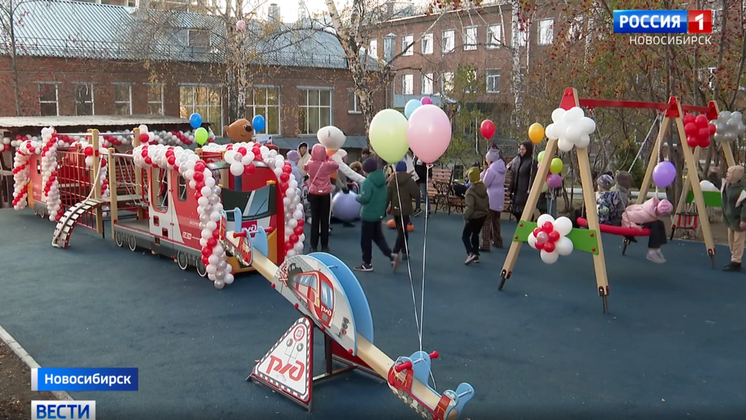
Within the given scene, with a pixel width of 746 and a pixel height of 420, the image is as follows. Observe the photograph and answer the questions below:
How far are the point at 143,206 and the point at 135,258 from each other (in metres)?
1.77

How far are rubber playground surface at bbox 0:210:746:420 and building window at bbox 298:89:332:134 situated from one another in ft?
72.3

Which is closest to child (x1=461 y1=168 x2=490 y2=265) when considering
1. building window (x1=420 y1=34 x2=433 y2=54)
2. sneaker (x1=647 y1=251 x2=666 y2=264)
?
sneaker (x1=647 y1=251 x2=666 y2=264)

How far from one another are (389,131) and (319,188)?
163 inches

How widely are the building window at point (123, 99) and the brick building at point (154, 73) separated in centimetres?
4

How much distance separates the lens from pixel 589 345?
259 inches

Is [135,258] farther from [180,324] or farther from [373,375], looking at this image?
[373,375]

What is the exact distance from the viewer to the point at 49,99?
25.8m

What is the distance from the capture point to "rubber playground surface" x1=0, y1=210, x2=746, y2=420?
17.2ft

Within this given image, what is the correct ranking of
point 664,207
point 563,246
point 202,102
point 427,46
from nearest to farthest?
point 563,246
point 664,207
point 202,102
point 427,46

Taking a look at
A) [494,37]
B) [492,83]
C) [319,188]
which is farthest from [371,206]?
[492,83]

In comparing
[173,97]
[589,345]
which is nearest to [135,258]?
[589,345]

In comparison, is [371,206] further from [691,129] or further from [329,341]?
[691,129]

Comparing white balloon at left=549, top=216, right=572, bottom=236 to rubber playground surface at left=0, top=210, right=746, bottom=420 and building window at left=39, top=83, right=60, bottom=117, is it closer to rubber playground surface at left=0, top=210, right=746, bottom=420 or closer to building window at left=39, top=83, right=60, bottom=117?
rubber playground surface at left=0, top=210, right=746, bottom=420

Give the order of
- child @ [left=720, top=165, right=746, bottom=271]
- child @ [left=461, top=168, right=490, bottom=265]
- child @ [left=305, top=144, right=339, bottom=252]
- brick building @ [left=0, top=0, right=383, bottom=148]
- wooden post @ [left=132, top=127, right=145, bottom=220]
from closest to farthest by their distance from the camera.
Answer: child @ [left=720, top=165, right=746, bottom=271] → child @ [left=461, top=168, right=490, bottom=265] → child @ [left=305, top=144, right=339, bottom=252] → wooden post @ [left=132, top=127, right=145, bottom=220] → brick building @ [left=0, top=0, right=383, bottom=148]
